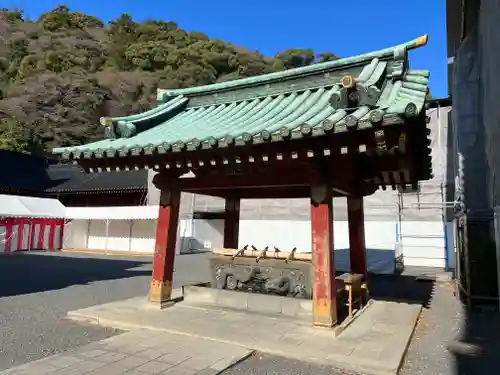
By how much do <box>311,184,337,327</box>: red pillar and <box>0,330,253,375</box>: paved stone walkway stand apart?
1.32 metres

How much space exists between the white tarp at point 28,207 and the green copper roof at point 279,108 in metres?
14.8

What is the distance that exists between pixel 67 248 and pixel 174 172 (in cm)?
1999

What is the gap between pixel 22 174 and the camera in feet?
92.5

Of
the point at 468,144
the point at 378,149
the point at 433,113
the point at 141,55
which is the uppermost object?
the point at 141,55

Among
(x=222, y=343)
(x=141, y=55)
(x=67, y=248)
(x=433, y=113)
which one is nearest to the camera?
(x=222, y=343)

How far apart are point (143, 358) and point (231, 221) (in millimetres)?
4745

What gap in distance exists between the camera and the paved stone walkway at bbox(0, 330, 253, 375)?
3879 millimetres

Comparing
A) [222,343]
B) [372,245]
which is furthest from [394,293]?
[372,245]

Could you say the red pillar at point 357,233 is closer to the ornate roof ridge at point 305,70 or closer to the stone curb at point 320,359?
the ornate roof ridge at point 305,70

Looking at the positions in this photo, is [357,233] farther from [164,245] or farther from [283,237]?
[283,237]

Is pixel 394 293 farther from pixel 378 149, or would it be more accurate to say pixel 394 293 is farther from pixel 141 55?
pixel 141 55

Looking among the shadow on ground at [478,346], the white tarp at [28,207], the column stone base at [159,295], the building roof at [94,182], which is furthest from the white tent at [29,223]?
the shadow on ground at [478,346]

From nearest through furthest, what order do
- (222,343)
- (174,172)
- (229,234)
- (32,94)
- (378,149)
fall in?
(378,149)
(222,343)
(174,172)
(229,234)
(32,94)

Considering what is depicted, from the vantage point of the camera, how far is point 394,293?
32.1 ft
